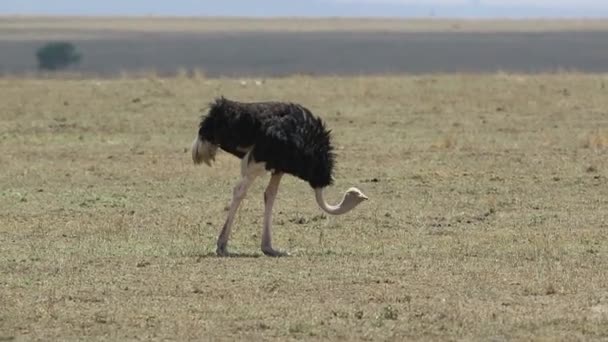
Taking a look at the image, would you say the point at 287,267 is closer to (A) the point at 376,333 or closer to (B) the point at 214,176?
(A) the point at 376,333

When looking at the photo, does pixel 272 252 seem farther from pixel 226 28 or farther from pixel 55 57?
pixel 226 28

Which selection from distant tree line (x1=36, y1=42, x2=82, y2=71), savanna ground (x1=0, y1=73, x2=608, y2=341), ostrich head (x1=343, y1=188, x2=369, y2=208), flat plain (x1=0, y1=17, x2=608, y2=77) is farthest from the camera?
A: distant tree line (x1=36, y1=42, x2=82, y2=71)

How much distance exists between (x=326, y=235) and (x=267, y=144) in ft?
4.95

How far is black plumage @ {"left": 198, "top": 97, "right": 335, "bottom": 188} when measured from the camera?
11.8m

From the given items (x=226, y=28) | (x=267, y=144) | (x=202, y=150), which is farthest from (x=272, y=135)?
(x=226, y=28)

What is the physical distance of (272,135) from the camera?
11766mm

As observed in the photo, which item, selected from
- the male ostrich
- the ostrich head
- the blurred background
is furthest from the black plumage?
the blurred background

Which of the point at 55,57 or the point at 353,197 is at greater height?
the point at 55,57

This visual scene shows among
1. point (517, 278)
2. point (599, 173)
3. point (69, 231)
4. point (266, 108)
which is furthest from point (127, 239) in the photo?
point (599, 173)

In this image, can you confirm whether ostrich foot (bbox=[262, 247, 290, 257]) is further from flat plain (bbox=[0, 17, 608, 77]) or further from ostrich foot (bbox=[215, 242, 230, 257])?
flat plain (bbox=[0, 17, 608, 77])

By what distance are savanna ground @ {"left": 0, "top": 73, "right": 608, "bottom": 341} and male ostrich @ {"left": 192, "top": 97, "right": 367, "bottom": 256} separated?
1.25 feet

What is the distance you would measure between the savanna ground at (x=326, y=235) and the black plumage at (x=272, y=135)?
0.64 m

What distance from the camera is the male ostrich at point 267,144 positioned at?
11797 mm

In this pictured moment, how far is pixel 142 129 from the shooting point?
23188mm
